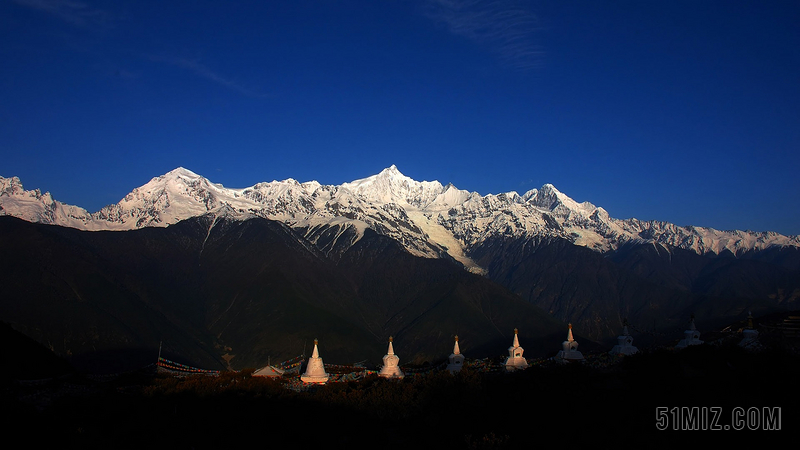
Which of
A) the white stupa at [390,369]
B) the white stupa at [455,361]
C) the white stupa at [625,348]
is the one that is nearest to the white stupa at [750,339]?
the white stupa at [625,348]

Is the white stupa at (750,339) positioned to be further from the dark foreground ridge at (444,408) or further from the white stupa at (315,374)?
the white stupa at (315,374)

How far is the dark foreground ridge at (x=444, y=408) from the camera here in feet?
180

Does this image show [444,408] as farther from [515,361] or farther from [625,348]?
[625,348]

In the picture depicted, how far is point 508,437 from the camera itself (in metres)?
53.2

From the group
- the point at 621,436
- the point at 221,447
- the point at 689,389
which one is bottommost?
the point at 221,447

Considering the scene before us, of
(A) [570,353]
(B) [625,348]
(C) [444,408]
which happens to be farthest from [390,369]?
(B) [625,348]

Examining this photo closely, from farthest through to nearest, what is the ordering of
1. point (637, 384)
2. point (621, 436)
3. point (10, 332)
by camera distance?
point (10, 332)
point (637, 384)
point (621, 436)

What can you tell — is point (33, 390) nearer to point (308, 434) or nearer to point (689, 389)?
point (308, 434)

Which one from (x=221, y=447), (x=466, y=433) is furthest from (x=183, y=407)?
(x=466, y=433)

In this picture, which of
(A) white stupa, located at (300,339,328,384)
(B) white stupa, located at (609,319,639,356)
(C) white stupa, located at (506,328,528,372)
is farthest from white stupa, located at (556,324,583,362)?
(A) white stupa, located at (300,339,328,384)

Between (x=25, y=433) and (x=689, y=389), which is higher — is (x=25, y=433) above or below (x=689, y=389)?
below

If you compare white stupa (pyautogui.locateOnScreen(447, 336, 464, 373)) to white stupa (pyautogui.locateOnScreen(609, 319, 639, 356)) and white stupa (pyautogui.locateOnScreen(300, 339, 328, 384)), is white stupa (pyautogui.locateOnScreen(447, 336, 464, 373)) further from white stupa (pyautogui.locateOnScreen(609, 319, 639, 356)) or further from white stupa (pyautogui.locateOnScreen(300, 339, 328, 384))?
white stupa (pyautogui.locateOnScreen(609, 319, 639, 356))

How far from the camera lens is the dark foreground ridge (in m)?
54.9

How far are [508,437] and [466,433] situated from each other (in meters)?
7.64
